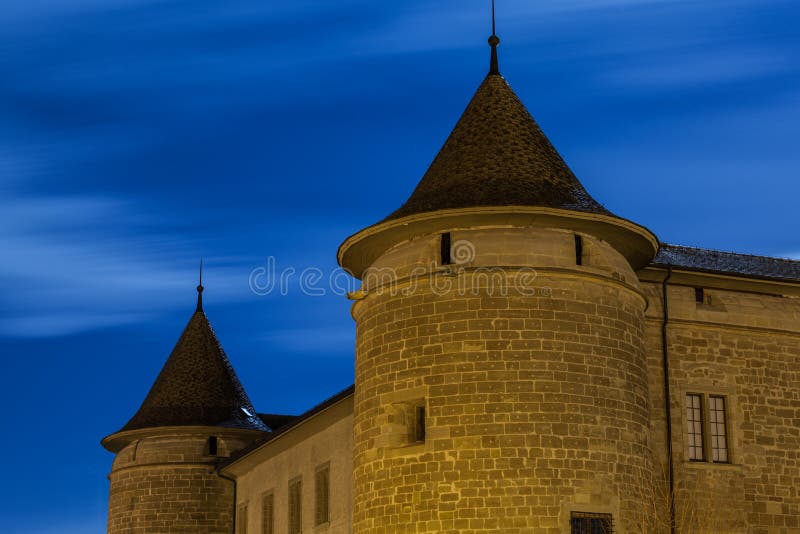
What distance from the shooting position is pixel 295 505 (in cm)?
3167

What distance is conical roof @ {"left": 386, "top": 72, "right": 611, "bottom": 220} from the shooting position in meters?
22.6

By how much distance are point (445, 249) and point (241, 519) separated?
52.5 ft

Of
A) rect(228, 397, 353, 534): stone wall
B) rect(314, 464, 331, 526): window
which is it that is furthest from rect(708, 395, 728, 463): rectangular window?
rect(314, 464, 331, 526): window

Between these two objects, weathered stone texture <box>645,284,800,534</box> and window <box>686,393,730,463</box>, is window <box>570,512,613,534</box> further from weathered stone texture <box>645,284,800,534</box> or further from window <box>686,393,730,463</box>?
window <box>686,393,730,463</box>

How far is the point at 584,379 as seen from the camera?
857 inches

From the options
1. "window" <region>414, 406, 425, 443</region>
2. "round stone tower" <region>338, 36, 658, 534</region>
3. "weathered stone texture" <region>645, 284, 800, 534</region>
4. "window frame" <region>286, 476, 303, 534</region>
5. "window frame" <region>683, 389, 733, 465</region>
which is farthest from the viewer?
"window frame" <region>286, 476, 303, 534</region>

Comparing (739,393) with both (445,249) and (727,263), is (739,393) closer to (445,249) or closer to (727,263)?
(727,263)

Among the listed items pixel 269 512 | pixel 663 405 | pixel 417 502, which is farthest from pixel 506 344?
pixel 269 512

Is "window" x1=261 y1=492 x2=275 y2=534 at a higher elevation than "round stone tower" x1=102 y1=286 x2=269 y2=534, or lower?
lower

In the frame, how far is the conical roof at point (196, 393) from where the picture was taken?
3834cm

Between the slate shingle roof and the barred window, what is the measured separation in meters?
2.39

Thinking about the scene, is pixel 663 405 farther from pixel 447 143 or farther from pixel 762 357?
pixel 447 143

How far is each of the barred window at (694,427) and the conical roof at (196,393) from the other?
53.2 feet

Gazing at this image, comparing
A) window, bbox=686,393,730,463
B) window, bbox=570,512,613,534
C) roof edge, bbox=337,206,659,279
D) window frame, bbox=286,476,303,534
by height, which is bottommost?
window, bbox=570,512,613,534
